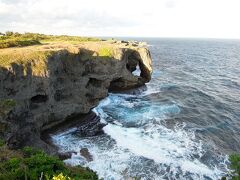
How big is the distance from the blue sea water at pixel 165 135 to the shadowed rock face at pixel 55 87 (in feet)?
10.7

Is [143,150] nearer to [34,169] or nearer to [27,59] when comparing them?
[27,59]

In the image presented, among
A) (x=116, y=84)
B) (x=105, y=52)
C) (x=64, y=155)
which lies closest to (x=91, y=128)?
(x=64, y=155)

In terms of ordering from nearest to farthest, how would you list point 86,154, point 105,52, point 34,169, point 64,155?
point 34,169 → point 64,155 → point 86,154 → point 105,52

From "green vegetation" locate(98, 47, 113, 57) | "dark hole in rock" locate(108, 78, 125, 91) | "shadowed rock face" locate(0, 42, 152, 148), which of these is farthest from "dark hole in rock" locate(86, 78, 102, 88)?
"dark hole in rock" locate(108, 78, 125, 91)

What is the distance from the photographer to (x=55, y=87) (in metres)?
34.6

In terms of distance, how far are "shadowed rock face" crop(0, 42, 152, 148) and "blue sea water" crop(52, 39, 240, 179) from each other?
3252 millimetres

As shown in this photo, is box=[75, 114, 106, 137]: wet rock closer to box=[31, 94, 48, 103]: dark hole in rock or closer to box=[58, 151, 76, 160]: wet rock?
box=[58, 151, 76, 160]: wet rock

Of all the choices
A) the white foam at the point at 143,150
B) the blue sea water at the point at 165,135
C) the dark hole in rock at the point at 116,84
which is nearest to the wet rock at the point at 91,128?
the blue sea water at the point at 165,135

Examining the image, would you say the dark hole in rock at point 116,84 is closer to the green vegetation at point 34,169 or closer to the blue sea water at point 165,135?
the blue sea water at point 165,135

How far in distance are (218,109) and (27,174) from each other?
39065 mm

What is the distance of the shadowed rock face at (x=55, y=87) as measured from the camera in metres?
29.2

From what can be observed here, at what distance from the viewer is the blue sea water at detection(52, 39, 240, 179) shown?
29.4m

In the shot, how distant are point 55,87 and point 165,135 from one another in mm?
15209

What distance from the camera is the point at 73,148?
32.4 m
